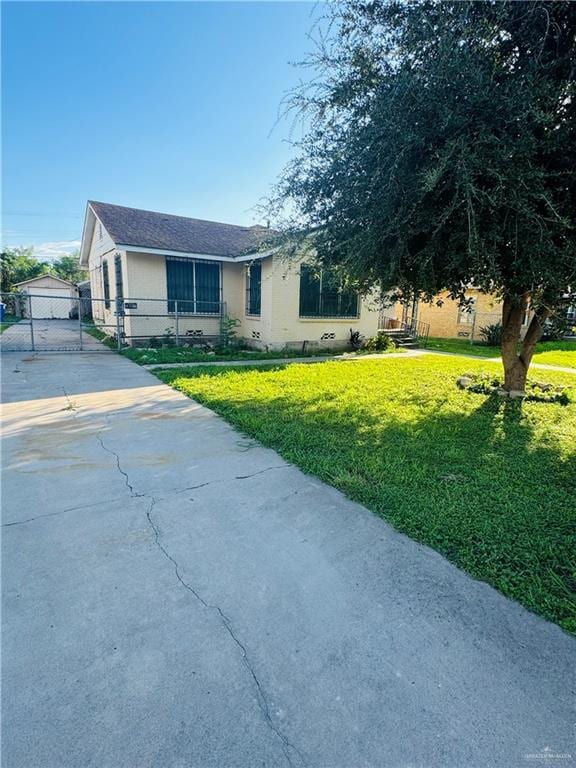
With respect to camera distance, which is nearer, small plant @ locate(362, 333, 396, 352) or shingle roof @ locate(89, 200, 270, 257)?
shingle roof @ locate(89, 200, 270, 257)

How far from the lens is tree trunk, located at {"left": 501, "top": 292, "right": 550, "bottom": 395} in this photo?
6484 millimetres

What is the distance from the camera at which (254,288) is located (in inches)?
523

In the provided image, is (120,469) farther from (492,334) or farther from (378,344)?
(492,334)

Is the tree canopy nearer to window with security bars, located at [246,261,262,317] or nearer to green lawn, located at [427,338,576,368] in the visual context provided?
window with security bars, located at [246,261,262,317]

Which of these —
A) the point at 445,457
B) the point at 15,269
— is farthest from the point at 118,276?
the point at 15,269

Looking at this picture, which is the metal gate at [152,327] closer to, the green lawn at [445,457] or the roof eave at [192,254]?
the roof eave at [192,254]

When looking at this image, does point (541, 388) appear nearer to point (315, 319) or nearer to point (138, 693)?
point (315, 319)

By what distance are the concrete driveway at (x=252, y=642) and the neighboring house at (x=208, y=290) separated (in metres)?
9.46

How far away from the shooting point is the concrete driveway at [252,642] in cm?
140

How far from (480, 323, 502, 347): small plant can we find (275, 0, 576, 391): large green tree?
41.8ft

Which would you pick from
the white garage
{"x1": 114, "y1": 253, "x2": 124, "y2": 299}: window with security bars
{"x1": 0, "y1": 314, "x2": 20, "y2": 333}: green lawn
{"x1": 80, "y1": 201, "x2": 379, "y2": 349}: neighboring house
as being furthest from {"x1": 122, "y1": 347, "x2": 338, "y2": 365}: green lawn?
the white garage

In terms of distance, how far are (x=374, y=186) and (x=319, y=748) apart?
196 inches

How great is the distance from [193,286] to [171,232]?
2.20m

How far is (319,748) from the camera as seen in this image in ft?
4.51
